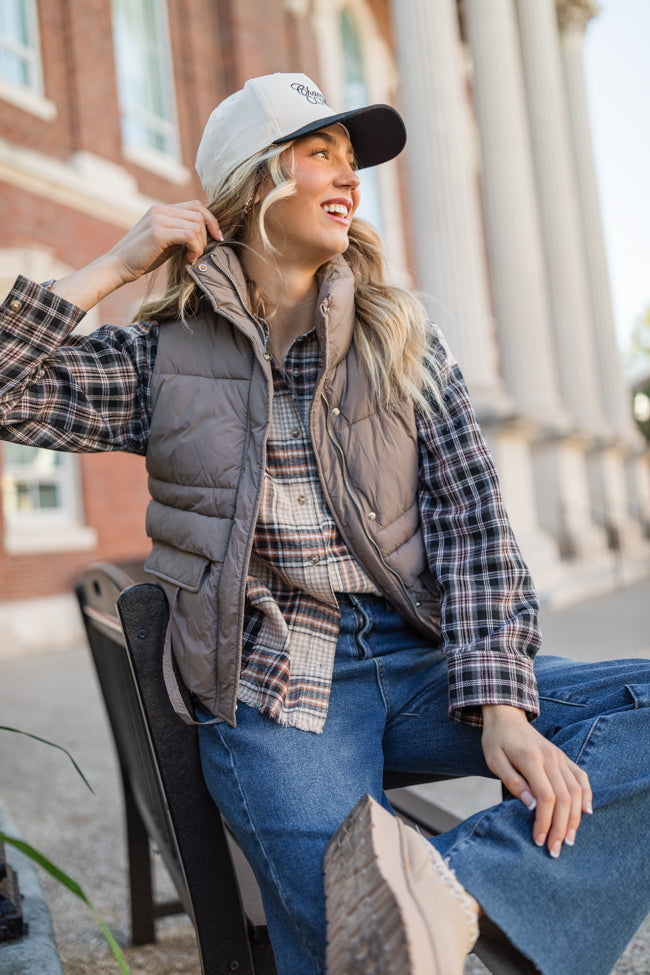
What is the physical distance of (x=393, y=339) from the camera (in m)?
1.74

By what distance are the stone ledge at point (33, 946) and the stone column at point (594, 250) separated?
52.2ft

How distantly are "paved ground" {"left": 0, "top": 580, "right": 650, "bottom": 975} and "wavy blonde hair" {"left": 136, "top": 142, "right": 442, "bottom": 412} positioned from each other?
1.51 metres

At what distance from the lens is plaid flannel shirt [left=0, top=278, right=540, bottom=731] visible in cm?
154

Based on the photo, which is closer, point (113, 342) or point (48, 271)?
point (113, 342)

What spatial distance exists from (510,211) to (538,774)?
38.3 feet

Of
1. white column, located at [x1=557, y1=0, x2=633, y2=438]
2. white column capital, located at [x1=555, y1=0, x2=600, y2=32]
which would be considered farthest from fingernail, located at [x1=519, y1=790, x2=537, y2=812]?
white column capital, located at [x1=555, y1=0, x2=600, y2=32]

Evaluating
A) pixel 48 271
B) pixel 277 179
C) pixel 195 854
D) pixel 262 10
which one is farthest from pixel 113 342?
pixel 262 10

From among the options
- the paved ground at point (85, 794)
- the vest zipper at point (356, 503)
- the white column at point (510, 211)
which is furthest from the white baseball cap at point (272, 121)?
the white column at point (510, 211)

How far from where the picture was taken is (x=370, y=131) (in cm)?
199

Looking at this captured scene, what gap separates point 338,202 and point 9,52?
9531 millimetres

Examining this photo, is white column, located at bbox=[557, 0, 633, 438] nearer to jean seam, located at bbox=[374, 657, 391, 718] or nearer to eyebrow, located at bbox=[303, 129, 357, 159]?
eyebrow, located at bbox=[303, 129, 357, 159]

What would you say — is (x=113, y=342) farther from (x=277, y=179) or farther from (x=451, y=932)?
(x=451, y=932)

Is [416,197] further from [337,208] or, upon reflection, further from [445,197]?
[337,208]

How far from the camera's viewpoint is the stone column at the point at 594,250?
16797mm
